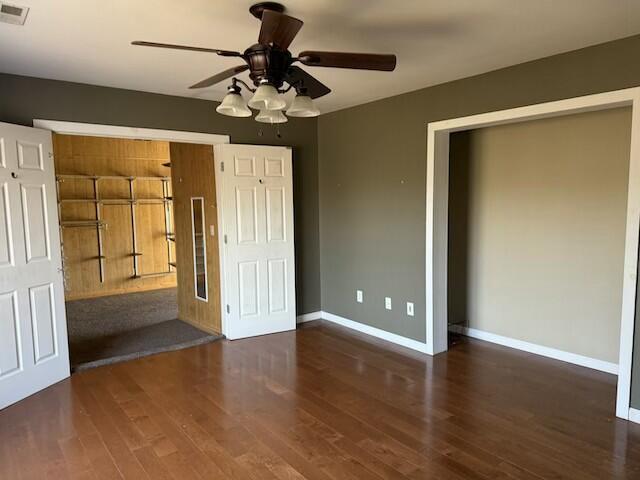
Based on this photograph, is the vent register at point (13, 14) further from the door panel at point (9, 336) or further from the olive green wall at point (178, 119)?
the door panel at point (9, 336)

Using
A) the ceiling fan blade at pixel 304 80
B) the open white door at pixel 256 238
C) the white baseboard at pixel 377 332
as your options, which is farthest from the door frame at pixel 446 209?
the ceiling fan blade at pixel 304 80

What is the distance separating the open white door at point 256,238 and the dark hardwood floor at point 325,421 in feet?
2.12

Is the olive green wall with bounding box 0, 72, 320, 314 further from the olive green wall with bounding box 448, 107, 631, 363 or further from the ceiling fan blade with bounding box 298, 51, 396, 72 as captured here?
the ceiling fan blade with bounding box 298, 51, 396, 72

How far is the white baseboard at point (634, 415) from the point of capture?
2.89 meters

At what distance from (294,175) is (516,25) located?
9.90ft

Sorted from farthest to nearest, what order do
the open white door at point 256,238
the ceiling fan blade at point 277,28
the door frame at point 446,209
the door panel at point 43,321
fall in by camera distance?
the open white door at point 256,238
the door panel at point 43,321
the door frame at point 446,209
the ceiling fan blade at point 277,28

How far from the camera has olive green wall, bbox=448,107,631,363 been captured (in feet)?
12.0

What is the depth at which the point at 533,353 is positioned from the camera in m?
4.18

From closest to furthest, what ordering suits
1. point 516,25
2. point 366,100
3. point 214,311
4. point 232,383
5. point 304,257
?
point 516,25 → point 232,383 → point 366,100 → point 214,311 → point 304,257

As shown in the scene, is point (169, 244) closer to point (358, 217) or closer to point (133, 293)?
point (133, 293)

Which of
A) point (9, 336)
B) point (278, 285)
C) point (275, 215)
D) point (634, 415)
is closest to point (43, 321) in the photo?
point (9, 336)

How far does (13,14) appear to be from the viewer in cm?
237

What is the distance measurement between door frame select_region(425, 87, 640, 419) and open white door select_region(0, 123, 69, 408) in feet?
10.5

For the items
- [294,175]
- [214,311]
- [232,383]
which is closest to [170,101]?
[294,175]
